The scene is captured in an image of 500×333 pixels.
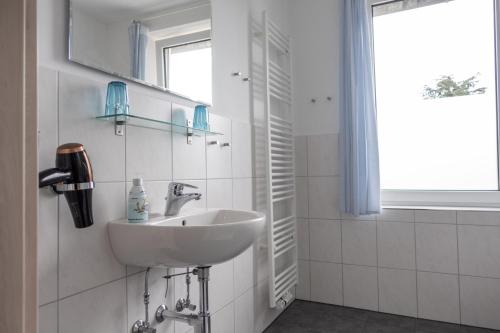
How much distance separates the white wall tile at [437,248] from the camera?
6.86ft

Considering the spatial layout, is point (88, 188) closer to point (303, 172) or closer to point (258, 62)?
point (258, 62)

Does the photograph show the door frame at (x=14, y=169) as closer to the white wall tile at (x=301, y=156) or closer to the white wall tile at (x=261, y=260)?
the white wall tile at (x=261, y=260)

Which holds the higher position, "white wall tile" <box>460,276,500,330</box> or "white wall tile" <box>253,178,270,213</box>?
"white wall tile" <box>253,178,270,213</box>

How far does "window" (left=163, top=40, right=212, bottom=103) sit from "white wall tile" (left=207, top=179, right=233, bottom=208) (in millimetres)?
401

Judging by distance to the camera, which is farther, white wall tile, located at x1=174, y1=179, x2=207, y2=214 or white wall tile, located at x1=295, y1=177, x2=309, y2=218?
white wall tile, located at x1=295, y1=177, x2=309, y2=218

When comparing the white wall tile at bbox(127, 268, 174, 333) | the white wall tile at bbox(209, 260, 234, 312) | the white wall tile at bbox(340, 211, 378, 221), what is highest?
the white wall tile at bbox(340, 211, 378, 221)

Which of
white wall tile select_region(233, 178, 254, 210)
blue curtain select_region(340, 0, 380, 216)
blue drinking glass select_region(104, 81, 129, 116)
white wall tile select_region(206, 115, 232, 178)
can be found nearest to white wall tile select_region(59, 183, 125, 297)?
blue drinking glass select_region(104, 81, 129, 116)

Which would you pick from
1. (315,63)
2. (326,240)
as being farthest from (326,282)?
(315,63)

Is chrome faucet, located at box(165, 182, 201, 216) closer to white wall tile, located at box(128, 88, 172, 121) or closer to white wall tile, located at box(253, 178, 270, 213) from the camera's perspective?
white wall tile, located at box(128, 88, 172, 121)

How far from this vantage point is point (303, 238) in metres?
2.52

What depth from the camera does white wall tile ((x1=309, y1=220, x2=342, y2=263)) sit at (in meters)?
2.41

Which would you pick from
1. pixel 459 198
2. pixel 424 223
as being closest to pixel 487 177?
pixel 459 198

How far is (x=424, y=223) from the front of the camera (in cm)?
216

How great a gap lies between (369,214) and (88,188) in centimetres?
186
